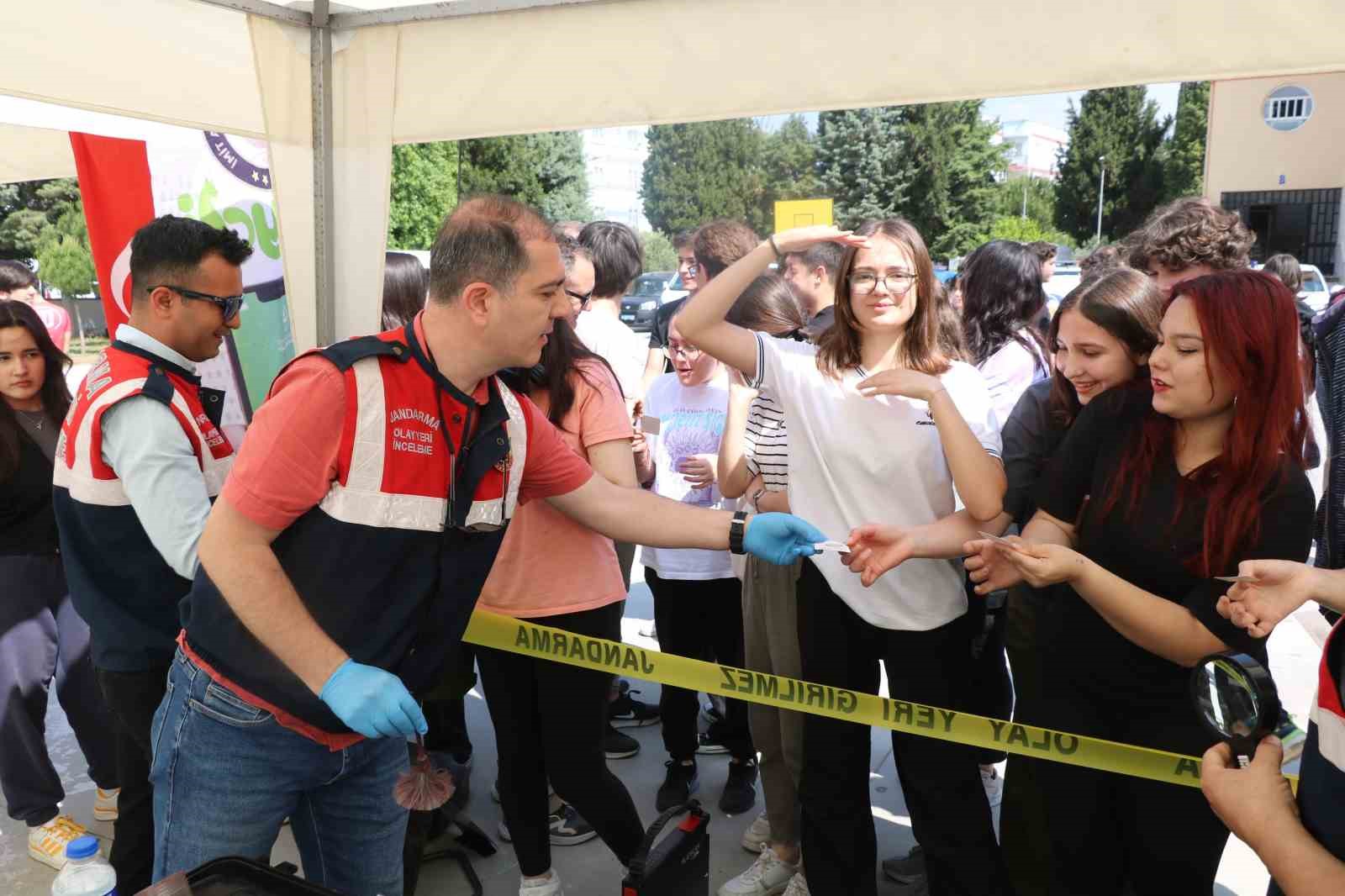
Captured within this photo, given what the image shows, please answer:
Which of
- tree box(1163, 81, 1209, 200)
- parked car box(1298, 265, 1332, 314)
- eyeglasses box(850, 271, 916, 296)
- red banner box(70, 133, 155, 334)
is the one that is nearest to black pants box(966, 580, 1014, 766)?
eyeglasses box(850, 271, 916, 296)

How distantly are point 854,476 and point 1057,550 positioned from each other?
63 cm

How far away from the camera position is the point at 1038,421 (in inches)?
111

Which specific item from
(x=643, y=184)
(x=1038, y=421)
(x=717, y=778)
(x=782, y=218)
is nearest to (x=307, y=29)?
(x=782, y=218)

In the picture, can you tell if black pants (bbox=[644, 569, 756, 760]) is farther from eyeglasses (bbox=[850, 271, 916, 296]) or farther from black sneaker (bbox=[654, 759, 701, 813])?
eyeglasses (bbox=[850, 271, 916, 296])

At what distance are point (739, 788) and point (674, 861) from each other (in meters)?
1.48

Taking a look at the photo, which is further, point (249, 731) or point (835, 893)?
point (835, 893)

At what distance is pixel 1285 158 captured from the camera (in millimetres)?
31891

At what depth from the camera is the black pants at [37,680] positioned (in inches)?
134

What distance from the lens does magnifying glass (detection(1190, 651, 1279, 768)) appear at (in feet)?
4.81

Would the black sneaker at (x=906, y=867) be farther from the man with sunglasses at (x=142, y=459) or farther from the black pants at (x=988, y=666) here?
the man with sunglasses at (x=142, y=459)

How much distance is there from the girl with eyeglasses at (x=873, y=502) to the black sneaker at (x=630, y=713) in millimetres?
1808

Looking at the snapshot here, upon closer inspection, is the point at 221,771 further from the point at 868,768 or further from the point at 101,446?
the point at 868,768

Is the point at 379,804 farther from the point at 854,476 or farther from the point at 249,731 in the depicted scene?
the point at 854,476

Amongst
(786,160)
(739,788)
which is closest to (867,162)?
(786,160)
